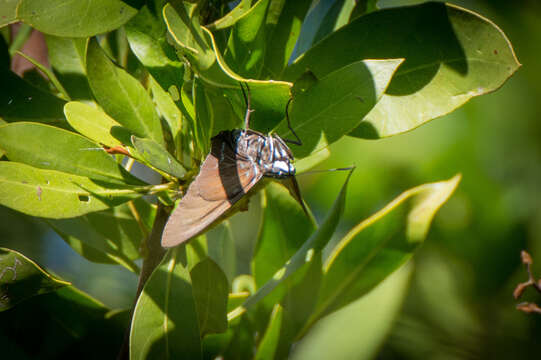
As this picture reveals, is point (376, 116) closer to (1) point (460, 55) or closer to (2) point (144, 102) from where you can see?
(1) point (460, 55)

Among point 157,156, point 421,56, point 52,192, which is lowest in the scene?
point 52,192

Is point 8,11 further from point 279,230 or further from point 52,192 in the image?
point 279,230

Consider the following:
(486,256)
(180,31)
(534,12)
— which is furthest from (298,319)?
(534,12)

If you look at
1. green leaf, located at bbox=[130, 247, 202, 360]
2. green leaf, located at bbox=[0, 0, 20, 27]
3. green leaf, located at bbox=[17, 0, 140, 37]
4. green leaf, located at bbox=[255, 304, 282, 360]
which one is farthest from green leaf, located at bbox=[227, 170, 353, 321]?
green leaf, located at bbox=[0, 0, 20, 27]

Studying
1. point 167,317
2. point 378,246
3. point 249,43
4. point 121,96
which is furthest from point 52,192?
point 378,246

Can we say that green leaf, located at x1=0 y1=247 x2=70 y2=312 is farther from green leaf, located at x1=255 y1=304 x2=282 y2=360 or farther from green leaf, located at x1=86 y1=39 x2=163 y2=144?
green leaf, located at x1=255 y1=304 x2=282 y2=360
